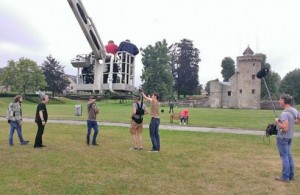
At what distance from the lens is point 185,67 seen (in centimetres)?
10012

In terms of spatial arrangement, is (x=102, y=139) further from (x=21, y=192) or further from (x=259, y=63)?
(x=259, y=63)

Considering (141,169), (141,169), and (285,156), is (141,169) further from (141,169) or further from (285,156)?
(285,156)

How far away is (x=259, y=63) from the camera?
84.9 m

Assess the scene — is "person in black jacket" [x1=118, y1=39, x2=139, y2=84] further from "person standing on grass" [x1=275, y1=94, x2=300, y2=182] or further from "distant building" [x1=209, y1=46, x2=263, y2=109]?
"distant building" [x1=209, y1=46, x2=263, y2=109]

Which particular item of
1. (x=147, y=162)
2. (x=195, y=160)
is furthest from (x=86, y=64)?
(x=195, y=160)

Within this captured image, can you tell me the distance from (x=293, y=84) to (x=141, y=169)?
303 feet

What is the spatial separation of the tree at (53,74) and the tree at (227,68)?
49.8m

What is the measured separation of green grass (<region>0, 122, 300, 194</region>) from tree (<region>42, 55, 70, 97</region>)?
82109 mm

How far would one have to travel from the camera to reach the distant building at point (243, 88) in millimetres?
84188

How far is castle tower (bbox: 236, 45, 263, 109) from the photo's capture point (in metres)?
84.0

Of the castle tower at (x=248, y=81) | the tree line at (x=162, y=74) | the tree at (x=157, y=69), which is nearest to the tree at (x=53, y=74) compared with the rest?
the tree line at (x=162, y=74)

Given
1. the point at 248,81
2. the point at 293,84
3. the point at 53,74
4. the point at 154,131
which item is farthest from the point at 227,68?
the point at 154,131

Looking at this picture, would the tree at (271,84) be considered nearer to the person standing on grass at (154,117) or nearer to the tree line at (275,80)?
the tree line at (275,80)

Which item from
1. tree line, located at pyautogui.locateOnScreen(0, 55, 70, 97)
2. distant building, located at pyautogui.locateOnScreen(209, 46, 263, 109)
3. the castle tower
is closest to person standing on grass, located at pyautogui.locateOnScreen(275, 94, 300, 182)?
tree line, located at pyautogui.locateOnScreen(0, 55, 70, 97)
